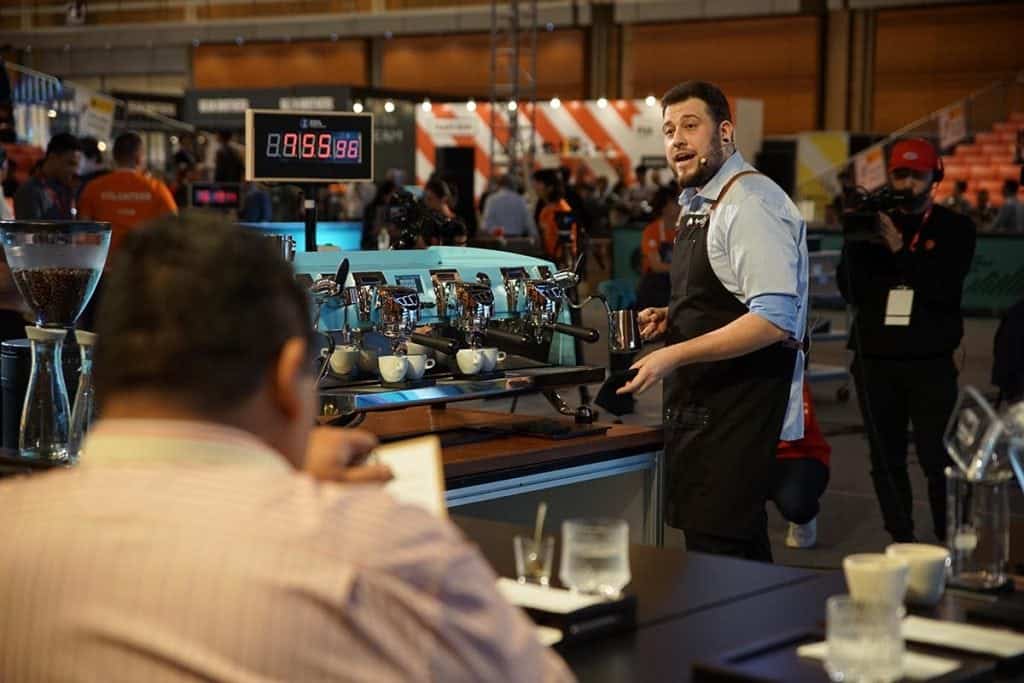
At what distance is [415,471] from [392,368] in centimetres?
152

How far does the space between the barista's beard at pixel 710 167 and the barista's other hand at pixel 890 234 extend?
6.33 ft

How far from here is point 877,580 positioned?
6.23ft

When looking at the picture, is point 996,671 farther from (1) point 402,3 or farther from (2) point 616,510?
Result: (1) point 402,3

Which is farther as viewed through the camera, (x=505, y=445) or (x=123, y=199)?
(x=123, y=199)

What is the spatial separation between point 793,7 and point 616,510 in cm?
2120

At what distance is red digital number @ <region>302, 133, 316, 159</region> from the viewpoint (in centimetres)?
462

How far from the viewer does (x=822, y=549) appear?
5879mm

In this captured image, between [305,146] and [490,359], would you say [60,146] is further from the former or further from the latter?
[490,359]

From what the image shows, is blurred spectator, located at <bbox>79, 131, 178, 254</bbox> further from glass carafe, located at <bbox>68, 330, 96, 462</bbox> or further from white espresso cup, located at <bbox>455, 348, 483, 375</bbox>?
glass carafe, located at <bbox>68, 330, 96, 462</bbox>

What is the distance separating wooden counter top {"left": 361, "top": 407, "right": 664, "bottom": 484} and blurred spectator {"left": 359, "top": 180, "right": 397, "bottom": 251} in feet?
18.9

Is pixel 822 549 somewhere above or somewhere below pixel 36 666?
below

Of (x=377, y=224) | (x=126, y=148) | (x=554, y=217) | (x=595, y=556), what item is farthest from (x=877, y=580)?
(x=554, y=217)

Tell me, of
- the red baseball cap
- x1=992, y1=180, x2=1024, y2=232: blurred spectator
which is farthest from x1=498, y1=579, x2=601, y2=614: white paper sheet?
x1=992, y1=180, x2=1024, y2=232: blurred spectator

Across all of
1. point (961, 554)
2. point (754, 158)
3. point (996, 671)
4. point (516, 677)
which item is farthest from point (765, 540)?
point (754, 158)
